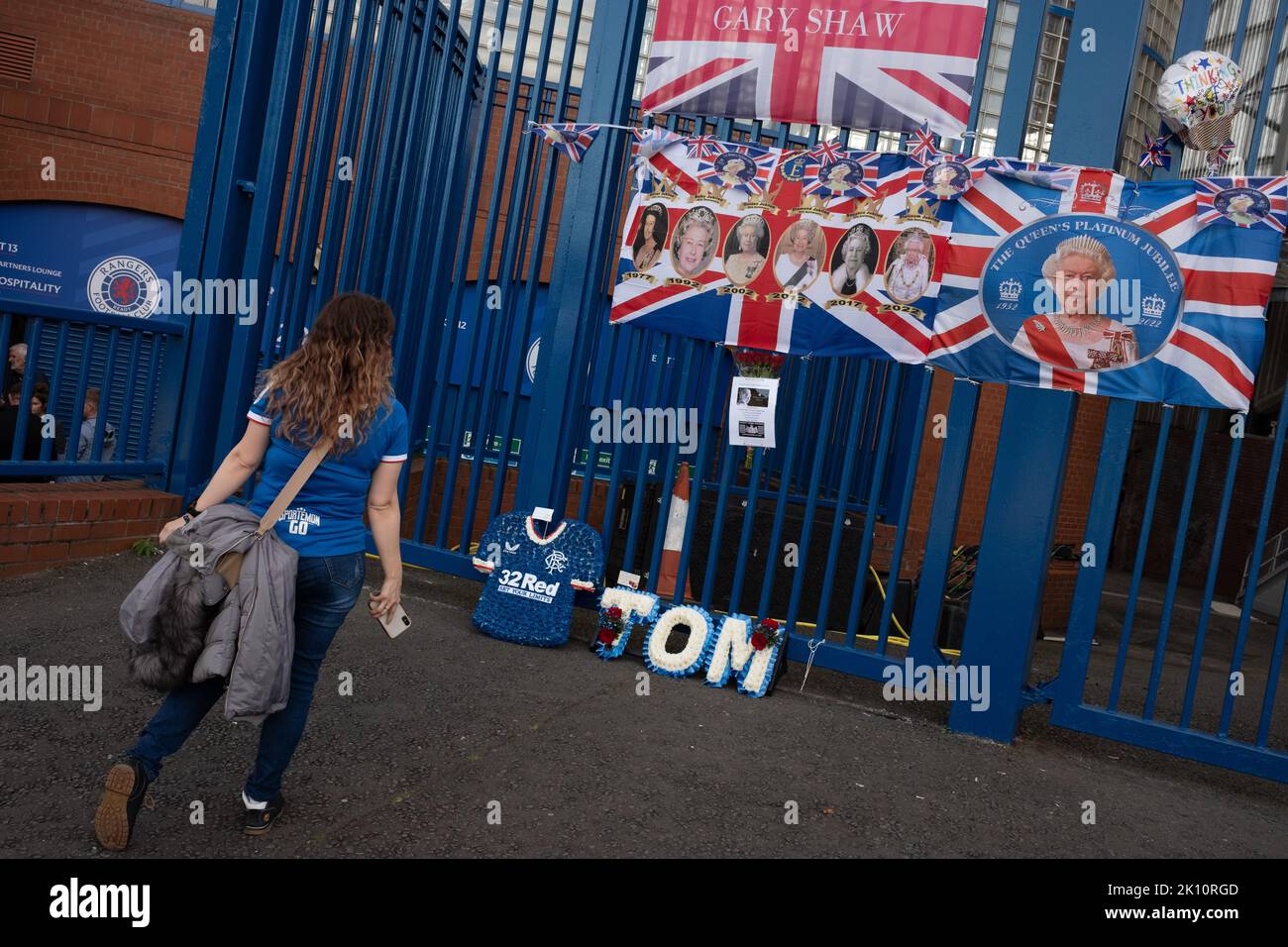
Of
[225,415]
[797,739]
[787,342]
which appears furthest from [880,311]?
[225,415]

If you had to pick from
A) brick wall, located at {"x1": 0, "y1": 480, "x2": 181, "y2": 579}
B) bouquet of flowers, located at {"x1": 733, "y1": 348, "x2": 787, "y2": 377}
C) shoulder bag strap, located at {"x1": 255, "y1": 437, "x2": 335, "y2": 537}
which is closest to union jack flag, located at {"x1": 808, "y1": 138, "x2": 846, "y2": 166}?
bouquet of flowers, located at {"x1": 733, "y1": 348, "x2": 787, "y2": 377}

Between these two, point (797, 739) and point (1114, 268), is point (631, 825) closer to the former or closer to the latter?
point (797, 739)

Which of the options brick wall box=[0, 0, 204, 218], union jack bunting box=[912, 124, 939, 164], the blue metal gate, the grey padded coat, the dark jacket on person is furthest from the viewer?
brick wall box=[0, 0, 204, 218]

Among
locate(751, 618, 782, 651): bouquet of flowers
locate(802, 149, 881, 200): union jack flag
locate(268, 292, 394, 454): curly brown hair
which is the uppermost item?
locate(802, 149, 881, 200): union jack flag

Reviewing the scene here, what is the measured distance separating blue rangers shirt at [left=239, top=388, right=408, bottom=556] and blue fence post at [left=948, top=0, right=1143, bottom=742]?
10.5ft

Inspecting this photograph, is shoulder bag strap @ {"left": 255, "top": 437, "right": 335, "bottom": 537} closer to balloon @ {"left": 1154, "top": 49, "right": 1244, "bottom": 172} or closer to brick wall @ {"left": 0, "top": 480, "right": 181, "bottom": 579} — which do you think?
brick wall @ {"left": 0, "top": 480, "right": 181, "bottom": 579}

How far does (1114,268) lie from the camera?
5.03 meters

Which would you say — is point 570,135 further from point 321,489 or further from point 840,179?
point 321,489

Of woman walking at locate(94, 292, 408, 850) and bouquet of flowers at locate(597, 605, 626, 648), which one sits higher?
woman walking at locate(94, 292, 408, 850)

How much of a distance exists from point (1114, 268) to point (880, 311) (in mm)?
1114

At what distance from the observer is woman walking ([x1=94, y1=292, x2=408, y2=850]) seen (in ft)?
11.0

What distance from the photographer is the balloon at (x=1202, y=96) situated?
4.83 meters

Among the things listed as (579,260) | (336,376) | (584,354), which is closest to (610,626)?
(584,354)

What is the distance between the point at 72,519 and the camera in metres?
6.09
